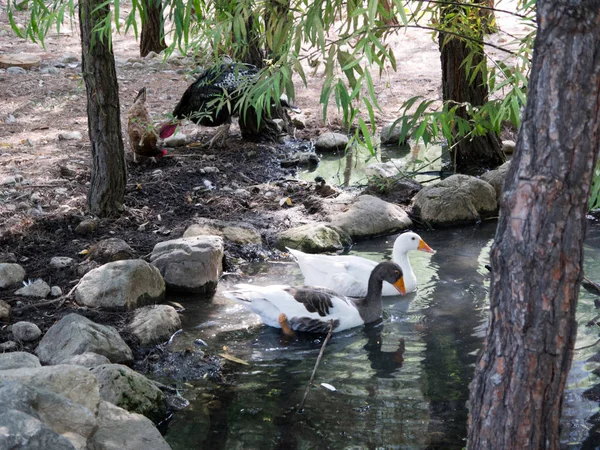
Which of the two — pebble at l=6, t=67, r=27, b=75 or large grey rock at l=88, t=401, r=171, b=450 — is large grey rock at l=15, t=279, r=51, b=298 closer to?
large grey rock at l=88, t=401, r=171, b=450

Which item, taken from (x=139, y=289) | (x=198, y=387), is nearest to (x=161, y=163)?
(x=139, y=289)

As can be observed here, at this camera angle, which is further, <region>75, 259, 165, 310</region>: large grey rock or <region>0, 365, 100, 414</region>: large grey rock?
<region>75, 259, 165, 310</region>: large grey rock

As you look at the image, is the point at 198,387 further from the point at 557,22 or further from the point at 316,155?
the point at 316,155

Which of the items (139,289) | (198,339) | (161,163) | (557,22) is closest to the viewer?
(557,22)

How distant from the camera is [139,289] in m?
6.20

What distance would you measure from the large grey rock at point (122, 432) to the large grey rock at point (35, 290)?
2170mm

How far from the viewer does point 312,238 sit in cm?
759

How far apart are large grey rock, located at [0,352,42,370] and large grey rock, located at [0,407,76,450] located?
57.5 inches

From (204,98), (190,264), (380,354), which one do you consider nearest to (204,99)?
(204,98)

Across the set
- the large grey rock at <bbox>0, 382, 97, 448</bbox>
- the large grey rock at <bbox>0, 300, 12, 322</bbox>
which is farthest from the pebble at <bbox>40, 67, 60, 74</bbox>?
the large grey rock at <bbox>0, 382, 97, 448</bbox>

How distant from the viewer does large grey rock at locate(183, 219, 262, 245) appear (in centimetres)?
751

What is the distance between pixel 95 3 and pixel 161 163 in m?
3.08

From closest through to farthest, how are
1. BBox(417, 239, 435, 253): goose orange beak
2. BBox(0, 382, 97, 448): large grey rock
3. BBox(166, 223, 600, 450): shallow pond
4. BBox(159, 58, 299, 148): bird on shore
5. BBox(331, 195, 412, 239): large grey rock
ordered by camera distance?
1. BBox(0, 382, 97, 448): large grey rock
2. BBox(166, 223, 600, 450): shallow pond
3. BBox(417, 239, 435, 253): goose orange beak
4. BBox(331, 195, 412, 239): large grey rock
5. BBox(159, 58, 299, 148): bird on shore

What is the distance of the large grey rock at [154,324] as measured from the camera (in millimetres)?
5656
